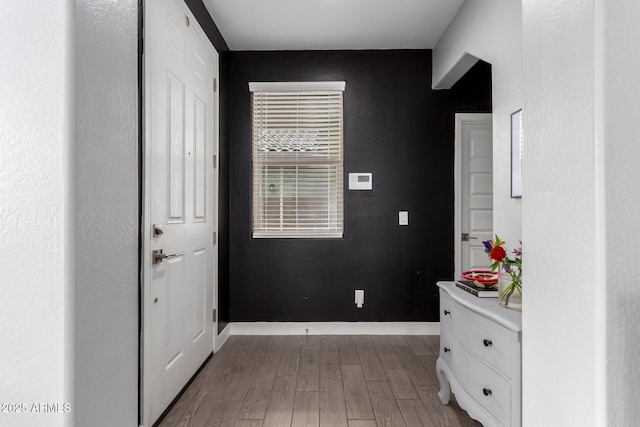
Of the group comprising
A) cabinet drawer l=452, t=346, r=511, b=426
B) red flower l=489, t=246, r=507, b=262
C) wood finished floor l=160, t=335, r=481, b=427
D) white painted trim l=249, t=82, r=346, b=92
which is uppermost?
white painted trim l=249, t=82, r=346, b=92

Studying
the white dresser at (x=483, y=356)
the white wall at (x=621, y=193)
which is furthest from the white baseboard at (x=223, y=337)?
the white wall at (x=621, y=193)

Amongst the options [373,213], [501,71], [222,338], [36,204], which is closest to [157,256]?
[36,204]

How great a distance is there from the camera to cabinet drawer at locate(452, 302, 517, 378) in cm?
150

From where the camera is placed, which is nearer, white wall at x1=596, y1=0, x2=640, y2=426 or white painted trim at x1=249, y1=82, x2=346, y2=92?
white wall at x1=596, y1=0, x2=640, y2=426

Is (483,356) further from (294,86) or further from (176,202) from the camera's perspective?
(294,86)

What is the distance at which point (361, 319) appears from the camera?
357cm

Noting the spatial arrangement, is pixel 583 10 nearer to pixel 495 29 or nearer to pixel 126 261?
pixel 126 261

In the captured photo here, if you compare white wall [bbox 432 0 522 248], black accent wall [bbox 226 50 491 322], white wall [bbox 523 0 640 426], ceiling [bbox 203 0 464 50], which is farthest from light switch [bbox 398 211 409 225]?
white wall [bbox 523 0 640 426]

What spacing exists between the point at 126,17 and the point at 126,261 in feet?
2.39

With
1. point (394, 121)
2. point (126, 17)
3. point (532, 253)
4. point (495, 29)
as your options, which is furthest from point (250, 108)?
point (532, 253)

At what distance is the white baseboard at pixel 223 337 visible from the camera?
320 centimetres

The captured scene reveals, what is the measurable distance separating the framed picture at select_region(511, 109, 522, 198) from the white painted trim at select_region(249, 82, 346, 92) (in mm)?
1836

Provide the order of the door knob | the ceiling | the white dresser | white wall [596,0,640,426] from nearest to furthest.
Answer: white wall [596,0,640,426] < the white dresser < the door knob < the ceiling

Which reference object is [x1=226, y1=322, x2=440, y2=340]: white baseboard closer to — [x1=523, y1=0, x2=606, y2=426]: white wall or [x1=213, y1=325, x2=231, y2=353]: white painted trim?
[x1=213, y1=325, x2=231, y2=353]: white painted trim
